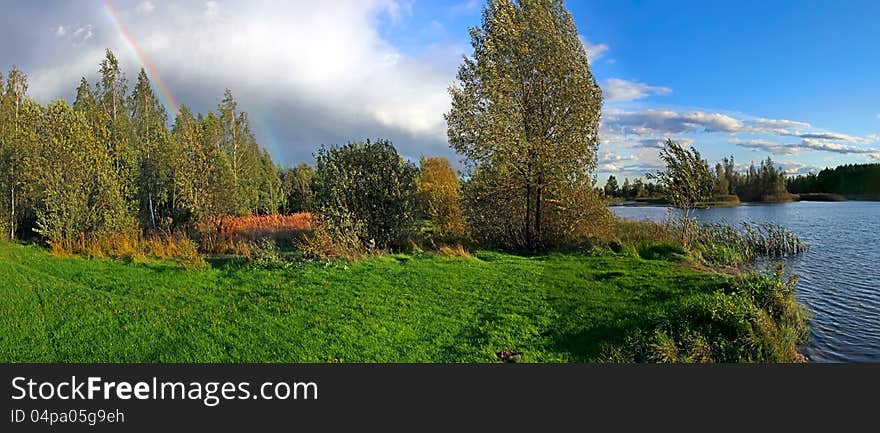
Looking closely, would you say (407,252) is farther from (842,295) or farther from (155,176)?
(155,176)

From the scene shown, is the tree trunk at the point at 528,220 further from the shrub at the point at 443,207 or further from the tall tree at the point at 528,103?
the shrub at the point at 443,207

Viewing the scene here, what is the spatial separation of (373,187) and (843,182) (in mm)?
108952

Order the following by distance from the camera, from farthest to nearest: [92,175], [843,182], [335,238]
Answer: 1. [843,182]
2. [92,175]
3. [335,238]

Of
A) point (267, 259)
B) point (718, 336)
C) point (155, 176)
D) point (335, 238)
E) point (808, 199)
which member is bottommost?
point (718, 336)

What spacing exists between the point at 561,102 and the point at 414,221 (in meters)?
7.77

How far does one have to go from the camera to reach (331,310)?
10.1 metres

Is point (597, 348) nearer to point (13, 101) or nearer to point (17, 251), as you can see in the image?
point (17, 251)

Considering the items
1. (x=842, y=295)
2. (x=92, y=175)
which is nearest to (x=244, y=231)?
(x=92, y=175)

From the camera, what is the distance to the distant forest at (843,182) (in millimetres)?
90062

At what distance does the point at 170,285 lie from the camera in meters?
12.5

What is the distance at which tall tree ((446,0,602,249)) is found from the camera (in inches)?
787

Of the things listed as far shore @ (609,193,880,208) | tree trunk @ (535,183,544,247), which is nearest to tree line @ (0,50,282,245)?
tree trunk @ (535,183,544,247)

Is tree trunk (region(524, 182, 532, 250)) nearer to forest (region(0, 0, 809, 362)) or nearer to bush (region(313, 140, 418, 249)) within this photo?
forest (region(0, 0, 809, 362))

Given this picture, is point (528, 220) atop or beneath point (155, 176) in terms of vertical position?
beneath
